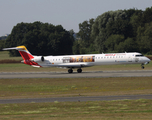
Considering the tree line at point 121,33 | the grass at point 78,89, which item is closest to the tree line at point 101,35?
the tree line at point 121,33

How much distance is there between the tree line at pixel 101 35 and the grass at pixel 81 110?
73668 millimetres

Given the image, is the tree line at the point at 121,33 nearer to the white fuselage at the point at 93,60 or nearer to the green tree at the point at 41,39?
the green tree at the point at 41,39

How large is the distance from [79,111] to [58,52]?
10354 cm

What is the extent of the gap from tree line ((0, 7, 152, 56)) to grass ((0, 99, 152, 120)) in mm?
73668

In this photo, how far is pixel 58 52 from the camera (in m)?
119

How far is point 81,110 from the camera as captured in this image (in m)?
16.1

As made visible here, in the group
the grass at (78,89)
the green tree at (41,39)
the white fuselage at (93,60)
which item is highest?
the green tree at (41,39)

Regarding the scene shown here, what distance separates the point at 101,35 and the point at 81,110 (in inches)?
3805

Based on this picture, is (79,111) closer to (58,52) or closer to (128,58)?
(128,58)

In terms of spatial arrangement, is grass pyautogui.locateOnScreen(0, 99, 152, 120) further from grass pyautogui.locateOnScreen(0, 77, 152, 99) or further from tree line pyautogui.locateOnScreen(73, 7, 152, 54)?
tree line pyautogui.locateOnScreen(73, 7, 152, 54)

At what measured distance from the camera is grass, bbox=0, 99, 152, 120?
14234mm

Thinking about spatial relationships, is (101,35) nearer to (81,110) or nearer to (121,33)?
(121,33)

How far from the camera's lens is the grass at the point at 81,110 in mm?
14234

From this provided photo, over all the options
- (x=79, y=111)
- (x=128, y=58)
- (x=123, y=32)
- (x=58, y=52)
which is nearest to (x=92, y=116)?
(x=79, y=111)
